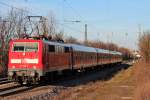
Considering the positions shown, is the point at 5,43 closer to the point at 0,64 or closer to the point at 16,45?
the point at 0,64

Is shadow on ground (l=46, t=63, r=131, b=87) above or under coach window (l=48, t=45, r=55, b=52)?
under

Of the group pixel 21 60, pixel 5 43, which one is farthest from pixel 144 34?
pixel 21 60

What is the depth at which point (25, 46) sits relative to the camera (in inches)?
1121

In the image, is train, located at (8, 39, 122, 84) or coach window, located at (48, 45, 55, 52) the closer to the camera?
train, located at (8, 39, 122, 84)

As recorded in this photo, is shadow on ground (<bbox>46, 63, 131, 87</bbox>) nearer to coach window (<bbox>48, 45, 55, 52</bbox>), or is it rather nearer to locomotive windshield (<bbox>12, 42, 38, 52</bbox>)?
coach window (<bbox>48, 45, 55, 52</bbox>)

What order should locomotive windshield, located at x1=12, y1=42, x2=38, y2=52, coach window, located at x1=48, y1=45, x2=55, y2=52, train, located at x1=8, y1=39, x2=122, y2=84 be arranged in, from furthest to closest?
coach window, located at x1=48, y1=45, x2=55, y2=52, locomotive windshield, located at x1=12, y1=42, x2=38, y2=52, train, located at x1=8, y1=39, x2=122, y2=84

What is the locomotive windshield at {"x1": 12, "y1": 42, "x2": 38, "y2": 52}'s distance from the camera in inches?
1113

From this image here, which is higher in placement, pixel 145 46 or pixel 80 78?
pixel 145 46

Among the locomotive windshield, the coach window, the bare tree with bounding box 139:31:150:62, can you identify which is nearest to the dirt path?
the coach window

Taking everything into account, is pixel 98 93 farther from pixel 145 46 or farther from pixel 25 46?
pixel 145 46

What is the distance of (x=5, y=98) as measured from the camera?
21.0 m

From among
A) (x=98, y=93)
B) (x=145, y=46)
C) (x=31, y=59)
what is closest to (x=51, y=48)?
(x=31, y=59)

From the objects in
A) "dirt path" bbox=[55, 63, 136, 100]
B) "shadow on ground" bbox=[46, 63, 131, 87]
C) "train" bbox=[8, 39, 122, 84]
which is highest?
"train" bbox=[8, 39, 122, 84]

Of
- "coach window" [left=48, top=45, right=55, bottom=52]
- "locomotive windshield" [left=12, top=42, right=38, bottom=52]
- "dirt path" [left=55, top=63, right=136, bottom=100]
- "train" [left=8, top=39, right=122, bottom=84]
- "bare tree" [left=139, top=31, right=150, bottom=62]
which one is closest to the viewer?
"dirt path" [left=55, top=63, right=136, bottom=100]
